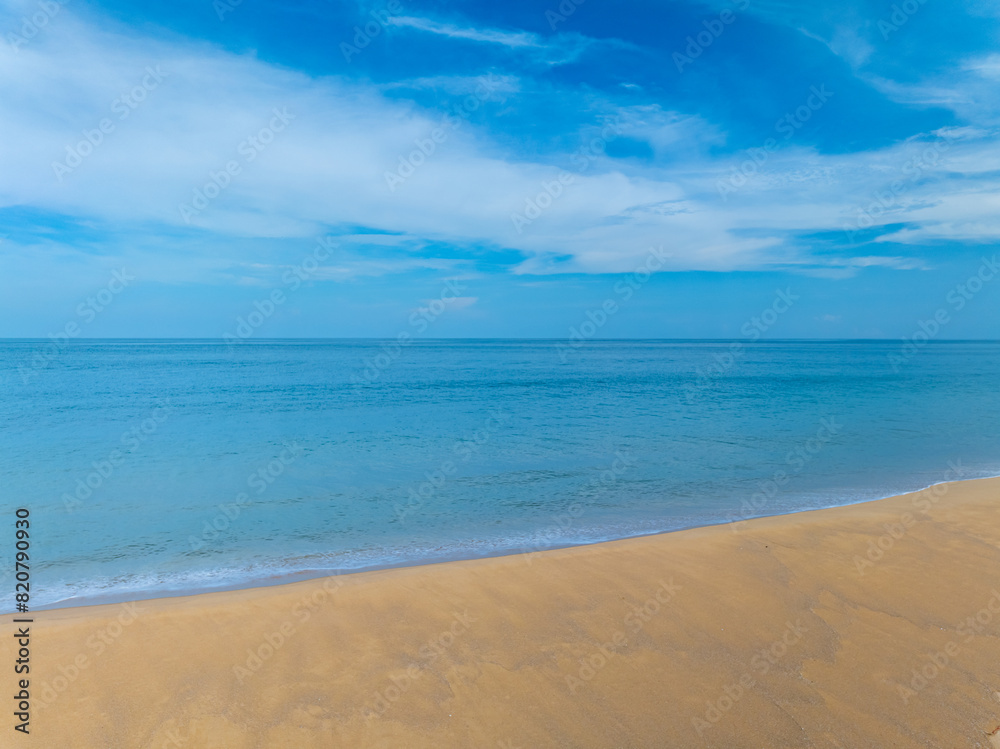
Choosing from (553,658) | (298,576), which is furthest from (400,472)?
(553,658)

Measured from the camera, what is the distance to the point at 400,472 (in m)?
16.1

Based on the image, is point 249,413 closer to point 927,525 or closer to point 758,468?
point 758,468

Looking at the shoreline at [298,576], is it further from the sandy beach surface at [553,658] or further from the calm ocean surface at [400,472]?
the sandy beach surface at [553,658]

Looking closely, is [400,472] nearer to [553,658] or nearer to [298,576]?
[298,576]

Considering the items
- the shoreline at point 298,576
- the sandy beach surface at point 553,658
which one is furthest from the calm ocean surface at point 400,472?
the sandy beach surface at point 553,658

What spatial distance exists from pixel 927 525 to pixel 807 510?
7.43ft

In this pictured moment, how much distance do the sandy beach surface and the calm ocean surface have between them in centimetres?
207

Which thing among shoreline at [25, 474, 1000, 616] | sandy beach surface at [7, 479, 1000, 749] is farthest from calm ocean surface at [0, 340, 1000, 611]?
sandy beach surface at [7, 479, 1000, 749]

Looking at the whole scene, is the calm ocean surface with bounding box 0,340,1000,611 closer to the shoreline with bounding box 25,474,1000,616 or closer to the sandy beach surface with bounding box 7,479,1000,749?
the shoreline with bounding box 25,474,1000,616

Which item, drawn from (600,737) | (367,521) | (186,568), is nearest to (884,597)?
(600,737)

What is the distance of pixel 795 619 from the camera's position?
676cm

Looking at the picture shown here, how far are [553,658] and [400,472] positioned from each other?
423 inches

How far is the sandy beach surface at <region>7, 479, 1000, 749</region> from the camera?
4.94 metres

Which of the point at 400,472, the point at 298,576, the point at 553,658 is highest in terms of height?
the point at 400,472
